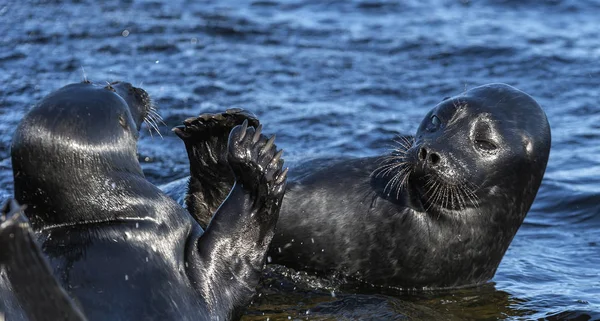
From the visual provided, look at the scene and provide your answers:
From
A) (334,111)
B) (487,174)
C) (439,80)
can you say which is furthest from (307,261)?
(439,80)

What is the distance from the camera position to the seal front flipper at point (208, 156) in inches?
271

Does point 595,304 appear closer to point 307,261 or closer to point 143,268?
point 307,261

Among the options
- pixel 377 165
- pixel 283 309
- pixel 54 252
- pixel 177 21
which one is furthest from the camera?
pixel 177 21

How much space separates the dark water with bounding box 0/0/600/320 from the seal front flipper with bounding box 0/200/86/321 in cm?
292

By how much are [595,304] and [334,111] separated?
16.1ft

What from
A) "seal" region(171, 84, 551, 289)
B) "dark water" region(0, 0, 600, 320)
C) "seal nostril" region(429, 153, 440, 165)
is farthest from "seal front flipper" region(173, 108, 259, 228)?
"seal nostril" region(429, 153, 440, 165)

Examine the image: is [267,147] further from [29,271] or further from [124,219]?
[29,271]

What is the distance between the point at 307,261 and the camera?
7387mm

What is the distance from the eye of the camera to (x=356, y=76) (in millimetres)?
12836

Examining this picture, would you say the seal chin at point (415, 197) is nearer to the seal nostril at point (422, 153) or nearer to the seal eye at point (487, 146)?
the seal nostril at point (422, 153)

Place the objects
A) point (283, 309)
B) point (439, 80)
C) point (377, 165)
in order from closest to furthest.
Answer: point (283, 309) < point (377, 165) < point (439, 80)

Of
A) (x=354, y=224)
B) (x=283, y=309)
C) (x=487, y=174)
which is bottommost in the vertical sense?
(x=283, y=309)

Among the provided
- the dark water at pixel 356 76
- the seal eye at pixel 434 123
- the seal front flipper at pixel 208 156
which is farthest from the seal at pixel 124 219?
the seal eye at pixel 434 123

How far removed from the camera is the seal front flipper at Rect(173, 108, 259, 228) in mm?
6895
